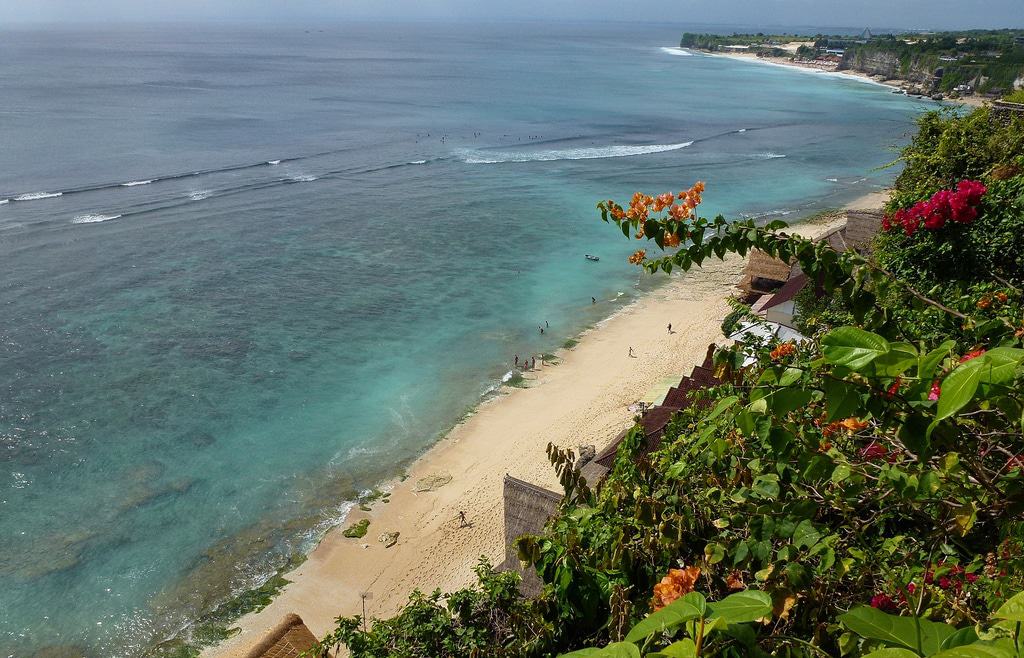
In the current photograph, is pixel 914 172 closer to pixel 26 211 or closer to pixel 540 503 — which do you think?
pixel 540 503

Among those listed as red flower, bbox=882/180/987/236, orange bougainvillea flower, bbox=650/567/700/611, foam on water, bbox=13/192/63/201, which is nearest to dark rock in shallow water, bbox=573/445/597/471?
red flower, bbox=882/180/987/236

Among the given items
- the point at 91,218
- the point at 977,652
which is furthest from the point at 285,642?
the point at 91,218

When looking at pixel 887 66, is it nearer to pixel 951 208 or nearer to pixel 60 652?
pixel 951 208

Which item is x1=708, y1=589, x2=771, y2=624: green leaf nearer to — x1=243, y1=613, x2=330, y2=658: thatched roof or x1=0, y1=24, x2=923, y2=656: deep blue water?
x1=243, y1=613, x2=330, y2=658: thatched roof

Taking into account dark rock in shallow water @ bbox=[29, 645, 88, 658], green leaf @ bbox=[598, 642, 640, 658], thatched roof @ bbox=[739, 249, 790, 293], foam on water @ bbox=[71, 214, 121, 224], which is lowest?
dark rock in shallow water @ bbox=[29, 645, 88, 658]

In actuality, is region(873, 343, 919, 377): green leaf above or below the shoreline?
below

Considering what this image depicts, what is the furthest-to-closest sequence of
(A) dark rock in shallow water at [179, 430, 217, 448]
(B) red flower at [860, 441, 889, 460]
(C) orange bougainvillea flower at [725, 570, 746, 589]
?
(A) dark rock in shallow water at [179, 430, 217, 448] → (B) red flower at [860, 441, 889, 460] → (C) orange bougainvillea flower at [725, 570, 746, 589]

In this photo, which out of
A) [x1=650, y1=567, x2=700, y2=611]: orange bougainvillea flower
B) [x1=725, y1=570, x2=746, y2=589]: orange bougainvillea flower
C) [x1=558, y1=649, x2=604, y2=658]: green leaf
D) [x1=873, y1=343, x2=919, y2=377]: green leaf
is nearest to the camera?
[x1=558, y1=649, x2=604, y2=658]: green leaf

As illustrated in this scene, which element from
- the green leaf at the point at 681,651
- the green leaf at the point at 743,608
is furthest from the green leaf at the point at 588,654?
the green leaf at the point at 743,608

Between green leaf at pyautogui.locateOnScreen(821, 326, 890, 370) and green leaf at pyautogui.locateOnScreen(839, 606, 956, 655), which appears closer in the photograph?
green leaf at pyautogui.locateOnScreen(839, 606, 956, 655)
